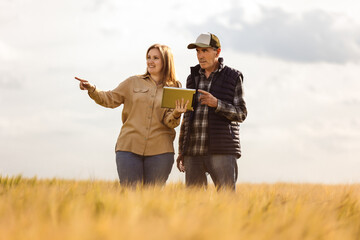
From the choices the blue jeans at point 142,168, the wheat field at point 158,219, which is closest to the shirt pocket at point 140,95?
the blue jeans at point 142,168

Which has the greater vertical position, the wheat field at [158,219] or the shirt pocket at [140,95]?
the shirt pocket at [140,95]

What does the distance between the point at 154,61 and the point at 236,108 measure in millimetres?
1134

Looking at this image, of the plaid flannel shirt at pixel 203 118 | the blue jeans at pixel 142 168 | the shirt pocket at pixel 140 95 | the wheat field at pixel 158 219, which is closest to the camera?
the wheat field at pixel 158 219

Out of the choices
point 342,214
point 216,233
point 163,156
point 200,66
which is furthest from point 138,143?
point 216,233

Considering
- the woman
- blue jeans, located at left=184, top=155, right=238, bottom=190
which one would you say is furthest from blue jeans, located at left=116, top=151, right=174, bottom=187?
blue jeans, located at left=184, top=155, right=238, bottom=190

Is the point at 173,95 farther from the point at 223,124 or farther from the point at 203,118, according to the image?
the point at 223,124

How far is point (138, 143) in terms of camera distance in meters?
5.16

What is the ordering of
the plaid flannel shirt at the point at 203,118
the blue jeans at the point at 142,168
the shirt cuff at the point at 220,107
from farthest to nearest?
the plaid flannel shirt at the point at 203,118 < the blue jeans at the point at 142,168 < the shirt cuff at the point at 220,107

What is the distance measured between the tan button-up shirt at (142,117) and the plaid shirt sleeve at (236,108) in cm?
54

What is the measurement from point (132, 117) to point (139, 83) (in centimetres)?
44

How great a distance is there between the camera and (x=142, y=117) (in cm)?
523

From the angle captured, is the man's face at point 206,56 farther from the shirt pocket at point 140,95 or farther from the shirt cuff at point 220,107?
the shirt pocket at point 140,95

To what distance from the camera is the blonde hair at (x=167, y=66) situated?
5.16 metres

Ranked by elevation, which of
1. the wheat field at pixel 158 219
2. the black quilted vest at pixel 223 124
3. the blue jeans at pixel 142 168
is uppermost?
the black quilted vest at pixel 223 124
